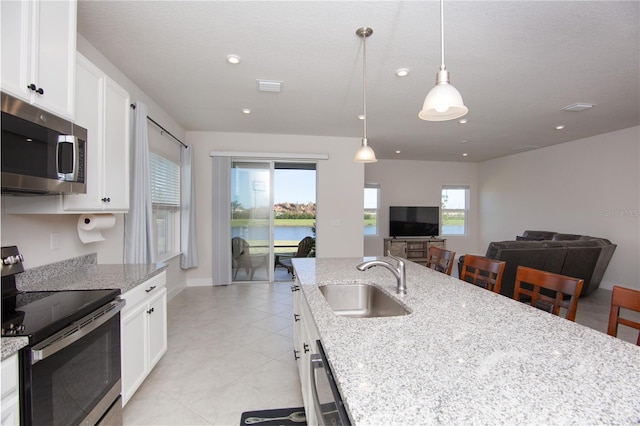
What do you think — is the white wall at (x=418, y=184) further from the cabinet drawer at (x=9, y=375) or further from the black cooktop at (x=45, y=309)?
the cabinet drawer at (x=9, y=375)

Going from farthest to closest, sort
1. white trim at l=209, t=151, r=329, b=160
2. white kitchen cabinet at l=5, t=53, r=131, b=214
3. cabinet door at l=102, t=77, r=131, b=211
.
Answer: white trim at l=209, t=151, r=329, b=160 → cabinet door at l=102, t=77, r=131, b=211 → white kitchen cabinet at l=5, t=53, r=131, b=214

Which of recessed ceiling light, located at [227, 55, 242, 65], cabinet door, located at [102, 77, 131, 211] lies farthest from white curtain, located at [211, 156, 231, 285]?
cabinet door, located at [102, 77, 131, 211]

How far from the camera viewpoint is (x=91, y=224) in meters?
2.16

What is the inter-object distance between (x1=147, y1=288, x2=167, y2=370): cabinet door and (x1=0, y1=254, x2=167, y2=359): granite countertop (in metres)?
0.22

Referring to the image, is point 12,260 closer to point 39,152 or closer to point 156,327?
point 39,152

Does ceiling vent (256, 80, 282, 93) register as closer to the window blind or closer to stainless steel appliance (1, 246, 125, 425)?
the window blind

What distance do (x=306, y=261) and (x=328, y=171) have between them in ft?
9.67

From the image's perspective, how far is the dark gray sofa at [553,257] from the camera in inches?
149

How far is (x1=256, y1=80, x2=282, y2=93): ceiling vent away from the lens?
3102 millimetres

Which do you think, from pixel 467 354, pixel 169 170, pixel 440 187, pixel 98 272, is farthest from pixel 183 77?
pixel 440 187

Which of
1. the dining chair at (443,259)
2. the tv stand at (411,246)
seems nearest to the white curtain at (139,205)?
the dining chair at (443,259)

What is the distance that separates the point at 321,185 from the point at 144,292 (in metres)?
3.73

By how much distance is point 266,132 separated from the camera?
16.9 feet

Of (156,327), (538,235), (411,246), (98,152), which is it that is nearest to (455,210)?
(411,246)
